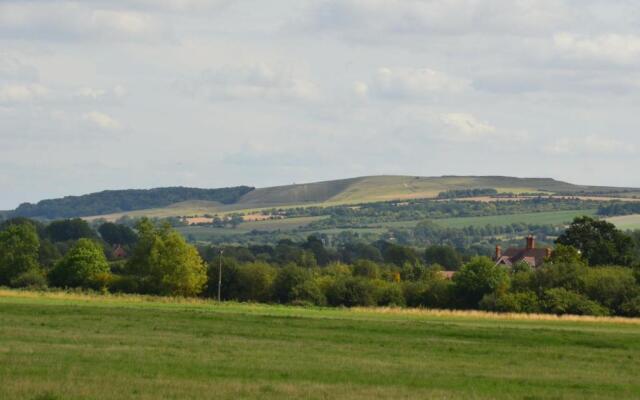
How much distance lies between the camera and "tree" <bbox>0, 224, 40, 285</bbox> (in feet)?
384

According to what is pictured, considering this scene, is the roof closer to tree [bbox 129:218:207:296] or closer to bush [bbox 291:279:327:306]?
bush [bbox 291:279:327:306]

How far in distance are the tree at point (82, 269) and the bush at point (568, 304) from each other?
136 ft

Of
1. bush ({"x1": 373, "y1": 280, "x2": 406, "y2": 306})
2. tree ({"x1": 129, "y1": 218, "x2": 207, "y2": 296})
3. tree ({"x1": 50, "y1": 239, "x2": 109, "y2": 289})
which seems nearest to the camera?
bush ({"x1": 373, "y1": 280, "x2": 406, "y2": 306})

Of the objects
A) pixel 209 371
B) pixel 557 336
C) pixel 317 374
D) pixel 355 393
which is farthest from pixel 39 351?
pixel 557 336

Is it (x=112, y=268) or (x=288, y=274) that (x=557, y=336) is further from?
(x=112, y=268)

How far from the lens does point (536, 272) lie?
316ft

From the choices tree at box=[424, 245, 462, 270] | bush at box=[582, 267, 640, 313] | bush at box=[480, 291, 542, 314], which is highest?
bush at box=[582, 267, 640, 313]

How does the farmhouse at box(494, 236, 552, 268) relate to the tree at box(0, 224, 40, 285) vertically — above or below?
below

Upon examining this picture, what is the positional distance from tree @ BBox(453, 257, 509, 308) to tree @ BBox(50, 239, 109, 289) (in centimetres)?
3254

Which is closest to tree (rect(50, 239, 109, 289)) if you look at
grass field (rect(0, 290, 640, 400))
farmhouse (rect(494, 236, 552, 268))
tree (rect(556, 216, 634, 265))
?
tree (rect(556, 216, 634, 265))

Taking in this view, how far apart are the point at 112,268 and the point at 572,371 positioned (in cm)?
9530

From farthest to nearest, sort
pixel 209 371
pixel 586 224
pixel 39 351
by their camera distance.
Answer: pixel 586 224
pixel 39 351
pixel 209 371

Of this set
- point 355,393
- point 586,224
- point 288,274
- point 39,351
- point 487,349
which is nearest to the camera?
point 355,393

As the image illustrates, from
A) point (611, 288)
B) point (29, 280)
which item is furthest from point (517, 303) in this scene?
point (29, 280)
